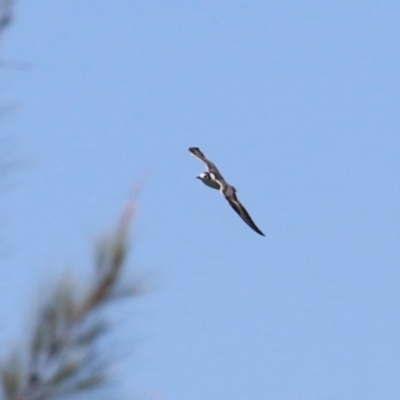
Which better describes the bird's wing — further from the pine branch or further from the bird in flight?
the pine branch

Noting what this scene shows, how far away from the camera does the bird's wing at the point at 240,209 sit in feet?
58.0

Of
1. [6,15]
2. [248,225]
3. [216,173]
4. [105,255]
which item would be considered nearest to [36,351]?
[105,255]

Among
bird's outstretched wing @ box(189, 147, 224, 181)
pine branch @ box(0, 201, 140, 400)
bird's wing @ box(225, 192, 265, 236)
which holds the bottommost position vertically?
pine branch @ box(0, 201, 140, 400)

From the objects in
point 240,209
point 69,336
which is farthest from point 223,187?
point 69,336

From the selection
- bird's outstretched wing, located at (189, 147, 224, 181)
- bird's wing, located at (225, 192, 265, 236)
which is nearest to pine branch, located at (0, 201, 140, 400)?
bird's wing, located at (225, 192, 265, 236)

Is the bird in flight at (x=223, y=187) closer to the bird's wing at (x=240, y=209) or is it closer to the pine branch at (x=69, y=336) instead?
the bird's wing at (x=240, y=209)

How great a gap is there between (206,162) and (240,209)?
294 cm

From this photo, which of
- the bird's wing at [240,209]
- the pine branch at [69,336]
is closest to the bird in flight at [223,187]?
the bird's wing at [240,209]

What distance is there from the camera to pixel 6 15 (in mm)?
5246

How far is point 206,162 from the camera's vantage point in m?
21.2

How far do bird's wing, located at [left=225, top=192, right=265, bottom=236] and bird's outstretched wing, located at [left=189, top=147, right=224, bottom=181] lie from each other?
2.59 ft

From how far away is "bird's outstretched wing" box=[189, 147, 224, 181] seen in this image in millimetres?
20084

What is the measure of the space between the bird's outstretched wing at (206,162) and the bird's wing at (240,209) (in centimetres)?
79

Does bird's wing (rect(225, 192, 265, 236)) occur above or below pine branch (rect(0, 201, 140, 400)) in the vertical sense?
above
